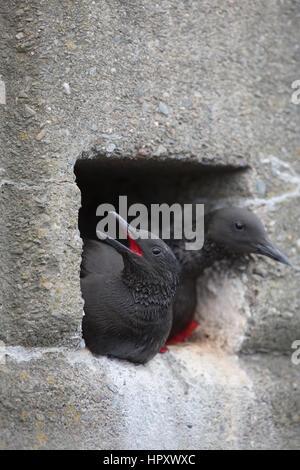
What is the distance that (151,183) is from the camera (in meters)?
3.95

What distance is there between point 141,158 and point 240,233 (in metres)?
0.68

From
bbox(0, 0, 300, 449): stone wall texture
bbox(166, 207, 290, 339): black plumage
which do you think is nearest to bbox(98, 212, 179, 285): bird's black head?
bbox(0, 0, 300, 449): stone wall texture

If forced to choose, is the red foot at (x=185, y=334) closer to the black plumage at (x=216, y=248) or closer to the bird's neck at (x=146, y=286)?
the black plumage at (x=216, y=248)

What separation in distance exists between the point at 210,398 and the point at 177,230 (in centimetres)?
93

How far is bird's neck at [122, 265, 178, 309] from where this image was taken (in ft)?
10.2

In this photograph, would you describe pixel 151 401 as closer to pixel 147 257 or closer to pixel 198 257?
pixel 147 257

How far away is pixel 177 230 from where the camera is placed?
3732mm

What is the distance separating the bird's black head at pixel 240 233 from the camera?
3375 mm

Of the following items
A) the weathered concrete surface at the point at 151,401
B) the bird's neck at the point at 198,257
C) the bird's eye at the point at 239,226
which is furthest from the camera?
the bird's neck at the point at 198,257

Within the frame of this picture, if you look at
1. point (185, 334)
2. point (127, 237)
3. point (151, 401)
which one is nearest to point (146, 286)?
point (127, 237)

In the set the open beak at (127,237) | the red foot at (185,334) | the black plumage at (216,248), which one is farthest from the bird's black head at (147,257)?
the red foot at (185,334)

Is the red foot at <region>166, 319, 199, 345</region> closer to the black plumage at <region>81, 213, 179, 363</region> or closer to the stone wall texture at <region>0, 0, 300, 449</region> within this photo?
the stone wall texture at <region>0, 0, 300, 449</region>

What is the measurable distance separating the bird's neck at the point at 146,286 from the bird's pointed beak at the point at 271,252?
1.64ft

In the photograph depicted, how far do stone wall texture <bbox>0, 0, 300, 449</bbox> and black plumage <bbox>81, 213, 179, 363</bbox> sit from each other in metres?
0.11
